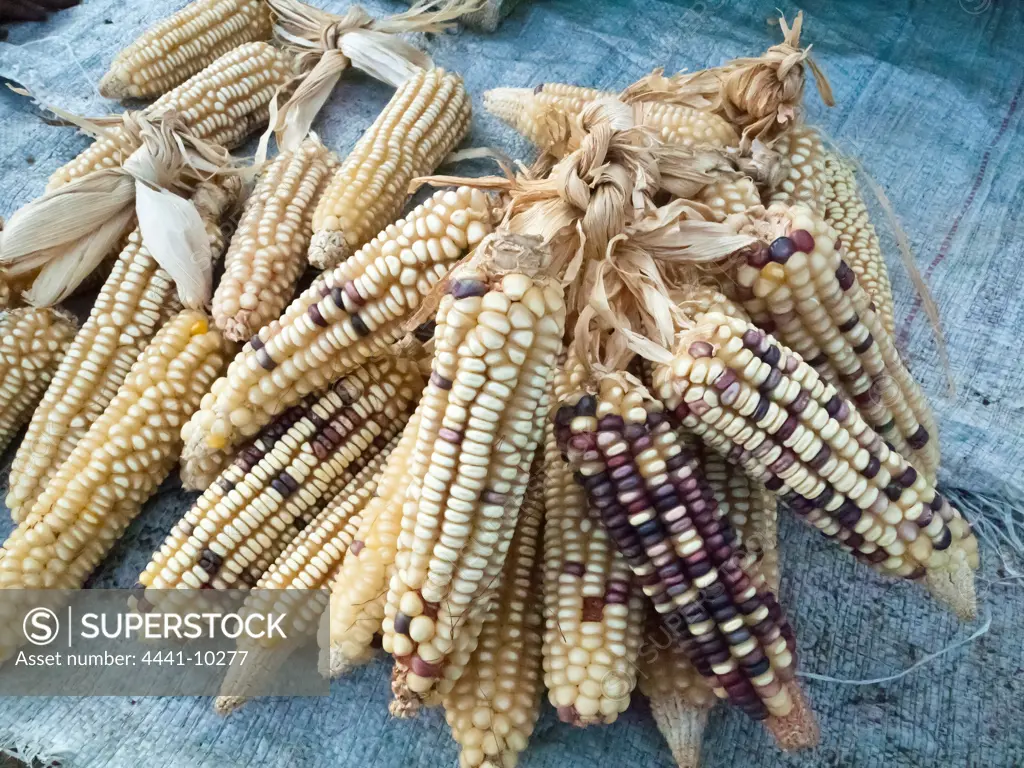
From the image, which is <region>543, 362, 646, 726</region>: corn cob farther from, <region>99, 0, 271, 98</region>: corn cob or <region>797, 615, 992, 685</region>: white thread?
<region>99, 0, 271, 98</region>: corn cob

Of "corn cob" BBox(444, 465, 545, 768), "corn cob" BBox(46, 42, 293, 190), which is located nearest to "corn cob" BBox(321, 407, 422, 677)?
"corn cob" BBox(444, 465, 545, 768)

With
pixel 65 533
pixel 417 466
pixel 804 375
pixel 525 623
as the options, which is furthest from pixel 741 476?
pixel 65 533

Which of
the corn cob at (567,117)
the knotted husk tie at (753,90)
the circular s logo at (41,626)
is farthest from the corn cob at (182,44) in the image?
the circular s logo at (41,626)

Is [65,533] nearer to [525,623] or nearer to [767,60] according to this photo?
[525,623]

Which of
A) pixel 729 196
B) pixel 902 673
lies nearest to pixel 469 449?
pixel 729 196

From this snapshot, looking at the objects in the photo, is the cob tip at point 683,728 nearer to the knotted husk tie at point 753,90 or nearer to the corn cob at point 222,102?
the knotted husk tie at point 753,90

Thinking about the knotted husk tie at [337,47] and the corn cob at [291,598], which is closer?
the corn cob at [291,598]
